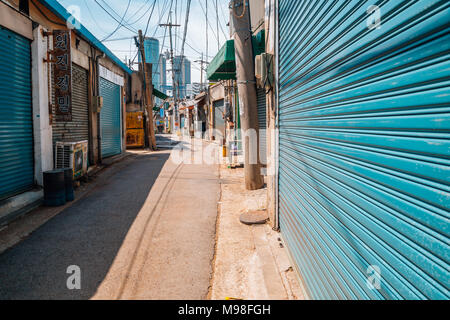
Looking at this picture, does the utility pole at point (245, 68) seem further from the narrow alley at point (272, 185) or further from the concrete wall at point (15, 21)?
the concrete wall at point (15, 21)

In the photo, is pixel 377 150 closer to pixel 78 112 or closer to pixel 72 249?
pixel 72 249

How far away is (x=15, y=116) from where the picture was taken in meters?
6.30

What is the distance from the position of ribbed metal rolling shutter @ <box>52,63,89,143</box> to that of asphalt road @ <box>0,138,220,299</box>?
2.83 metres

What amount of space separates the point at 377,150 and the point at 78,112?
10.5m

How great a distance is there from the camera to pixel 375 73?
164 cm

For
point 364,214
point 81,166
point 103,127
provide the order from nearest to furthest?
point 364,214, point 81,166, point 103,127

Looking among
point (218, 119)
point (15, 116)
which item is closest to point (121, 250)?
point (15, 116)

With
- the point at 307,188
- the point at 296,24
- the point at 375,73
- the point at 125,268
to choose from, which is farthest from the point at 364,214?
the point at 125,268

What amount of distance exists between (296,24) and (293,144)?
1.56m

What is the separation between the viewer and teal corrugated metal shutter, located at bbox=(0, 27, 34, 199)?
→ 19.4 feet

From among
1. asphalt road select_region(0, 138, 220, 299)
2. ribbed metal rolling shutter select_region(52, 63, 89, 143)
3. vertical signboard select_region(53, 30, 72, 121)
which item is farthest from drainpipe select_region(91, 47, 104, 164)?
asphalt road select_region(0, 138, 220, 299)

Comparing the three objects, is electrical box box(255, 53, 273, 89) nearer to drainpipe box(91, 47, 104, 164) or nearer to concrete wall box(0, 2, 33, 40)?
concrete wall box(0, 2, 33, 40)

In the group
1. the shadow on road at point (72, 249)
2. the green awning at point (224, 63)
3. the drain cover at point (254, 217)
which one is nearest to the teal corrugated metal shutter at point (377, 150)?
the drain cover at point (254, 217)
